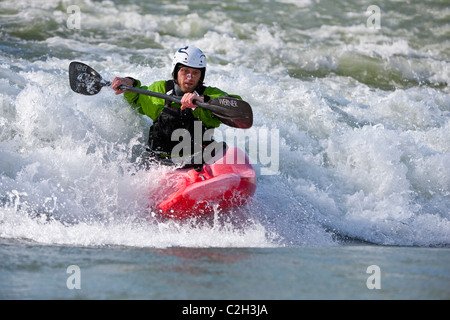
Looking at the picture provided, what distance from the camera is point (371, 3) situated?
46.9ft

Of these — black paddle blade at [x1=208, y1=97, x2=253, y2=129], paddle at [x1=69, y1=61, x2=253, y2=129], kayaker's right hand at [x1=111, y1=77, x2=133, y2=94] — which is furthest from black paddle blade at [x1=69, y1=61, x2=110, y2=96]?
black paddle blade at [x1=208, y1=97, x2=253, y2=129]

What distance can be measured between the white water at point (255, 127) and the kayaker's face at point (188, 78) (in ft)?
2.62

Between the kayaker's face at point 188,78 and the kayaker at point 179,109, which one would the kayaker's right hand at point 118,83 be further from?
the kayaker's face at point 188,78

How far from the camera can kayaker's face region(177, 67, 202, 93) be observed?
5.53 m

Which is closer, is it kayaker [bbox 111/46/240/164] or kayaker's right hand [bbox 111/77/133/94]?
kayaker [bbox 111/46/240/164]

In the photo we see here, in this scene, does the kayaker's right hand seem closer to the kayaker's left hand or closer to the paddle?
the paddle

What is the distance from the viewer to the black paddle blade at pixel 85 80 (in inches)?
243

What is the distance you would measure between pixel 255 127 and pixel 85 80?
7.05ft

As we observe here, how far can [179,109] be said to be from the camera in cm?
548
